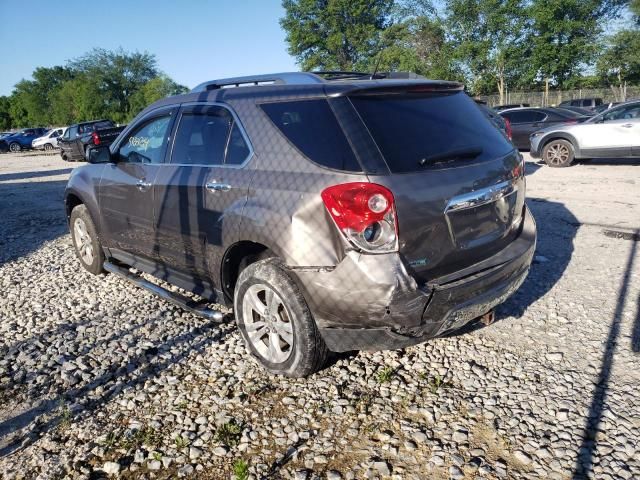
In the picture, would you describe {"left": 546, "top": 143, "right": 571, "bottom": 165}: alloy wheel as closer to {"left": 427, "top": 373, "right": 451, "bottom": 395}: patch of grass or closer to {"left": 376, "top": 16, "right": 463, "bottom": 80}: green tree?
{"left": 427, "top": 373, "right": 451, "bottom": 395}: patch of grass

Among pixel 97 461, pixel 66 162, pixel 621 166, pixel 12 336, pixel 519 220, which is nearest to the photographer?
pixel 97 461

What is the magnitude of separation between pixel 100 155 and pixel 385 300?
3.54 m

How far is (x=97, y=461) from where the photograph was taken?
2.49 metres

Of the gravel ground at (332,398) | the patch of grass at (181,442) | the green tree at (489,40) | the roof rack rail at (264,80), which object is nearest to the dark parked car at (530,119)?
the gravel ground at (332,398)

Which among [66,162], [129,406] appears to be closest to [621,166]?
[129,406]

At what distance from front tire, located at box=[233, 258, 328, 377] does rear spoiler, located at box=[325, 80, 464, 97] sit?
1.10 metres

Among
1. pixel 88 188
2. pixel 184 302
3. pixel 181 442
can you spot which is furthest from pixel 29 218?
pixel 181 442

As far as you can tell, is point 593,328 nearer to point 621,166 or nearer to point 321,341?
point 321,341

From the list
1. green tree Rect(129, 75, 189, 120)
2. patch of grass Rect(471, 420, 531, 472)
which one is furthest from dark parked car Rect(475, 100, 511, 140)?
green tree Rect(129, 75, 189, 120)

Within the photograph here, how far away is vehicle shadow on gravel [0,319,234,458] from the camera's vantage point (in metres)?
2.78

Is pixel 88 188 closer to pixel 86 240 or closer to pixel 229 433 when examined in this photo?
pixel 86 240

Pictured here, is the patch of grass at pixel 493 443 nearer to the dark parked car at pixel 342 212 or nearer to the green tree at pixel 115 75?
the dark parked car at pixel 342 212

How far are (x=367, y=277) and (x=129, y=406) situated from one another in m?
1.71

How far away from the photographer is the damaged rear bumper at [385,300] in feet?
8.27
